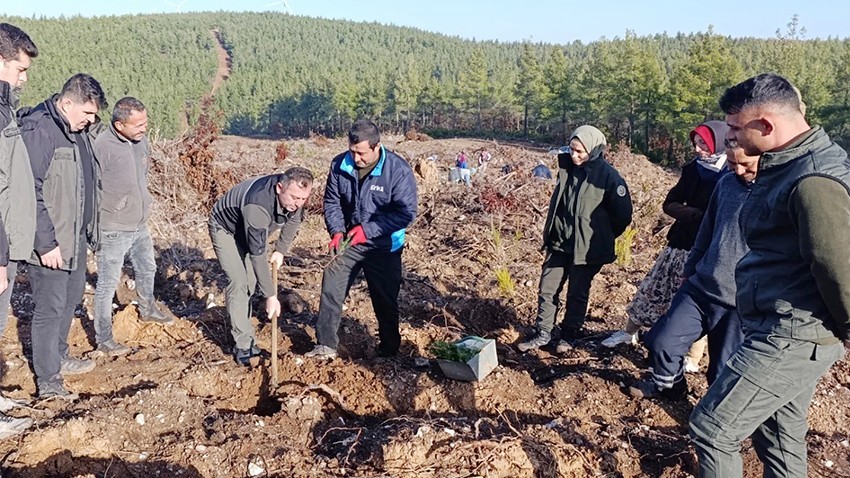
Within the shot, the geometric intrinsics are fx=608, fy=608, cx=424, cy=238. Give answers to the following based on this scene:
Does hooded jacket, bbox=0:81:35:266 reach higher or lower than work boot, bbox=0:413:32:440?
higher

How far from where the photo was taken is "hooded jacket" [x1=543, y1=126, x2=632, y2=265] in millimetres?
4266

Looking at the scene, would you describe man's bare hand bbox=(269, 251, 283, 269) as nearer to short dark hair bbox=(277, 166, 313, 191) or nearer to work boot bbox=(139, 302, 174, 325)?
short dark hair bbox=(277, 166, 313, 191)

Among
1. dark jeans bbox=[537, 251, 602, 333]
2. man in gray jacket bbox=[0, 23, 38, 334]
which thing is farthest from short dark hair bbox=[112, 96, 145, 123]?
dark jeans bbox=[537, 251, 602, 333]

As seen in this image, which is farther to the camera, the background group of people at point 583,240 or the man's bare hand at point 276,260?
the man's bare hand at point 276,260

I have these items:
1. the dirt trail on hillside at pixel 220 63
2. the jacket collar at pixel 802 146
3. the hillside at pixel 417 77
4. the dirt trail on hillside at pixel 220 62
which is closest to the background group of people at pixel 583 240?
the jacket collar at pixel 802 146

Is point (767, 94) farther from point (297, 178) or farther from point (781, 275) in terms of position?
point (297, 178)

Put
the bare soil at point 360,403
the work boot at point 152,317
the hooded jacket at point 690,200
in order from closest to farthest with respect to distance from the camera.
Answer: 1. the bare soil at point 360,403
2. the hooded jacket at point 690,200
3. the work boot at point 152,317

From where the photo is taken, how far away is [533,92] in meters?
50.2

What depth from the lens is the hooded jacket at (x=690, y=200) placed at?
3.78 metres

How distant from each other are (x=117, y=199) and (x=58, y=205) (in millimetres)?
716

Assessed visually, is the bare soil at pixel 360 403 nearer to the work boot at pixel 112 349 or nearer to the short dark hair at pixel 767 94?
the work boot at pixel 112 349

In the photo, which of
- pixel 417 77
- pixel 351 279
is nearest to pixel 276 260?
pixel 351 279

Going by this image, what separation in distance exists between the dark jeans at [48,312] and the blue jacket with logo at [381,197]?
1663 mm

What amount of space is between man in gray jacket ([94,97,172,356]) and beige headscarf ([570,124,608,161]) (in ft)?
9.64
